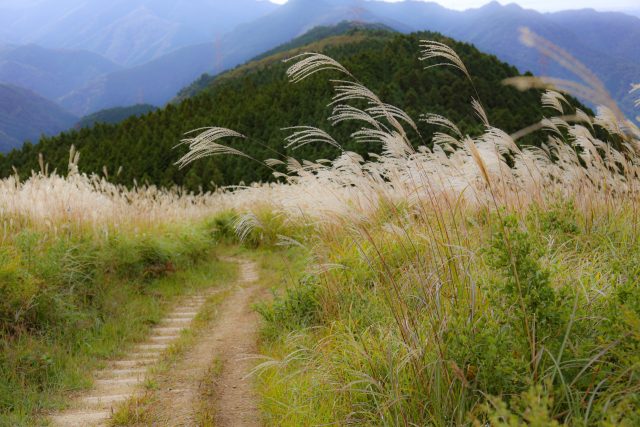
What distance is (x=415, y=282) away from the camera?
A: 4113 mm

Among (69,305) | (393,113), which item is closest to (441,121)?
(393,113)

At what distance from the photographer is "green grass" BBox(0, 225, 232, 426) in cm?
459

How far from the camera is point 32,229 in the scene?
6.94 meters

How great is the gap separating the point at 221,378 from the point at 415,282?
203cm

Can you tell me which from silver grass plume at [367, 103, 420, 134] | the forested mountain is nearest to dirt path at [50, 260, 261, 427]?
silver grass plume at [367, 103, 420, 134]

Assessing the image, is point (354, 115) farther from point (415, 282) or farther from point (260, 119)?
point (260, 119)

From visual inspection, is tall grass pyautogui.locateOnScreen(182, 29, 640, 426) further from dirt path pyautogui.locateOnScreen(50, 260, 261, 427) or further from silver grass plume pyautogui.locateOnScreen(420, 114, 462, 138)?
dirt path pyautogui.locateOnScreen(50, 260, 261, 427)

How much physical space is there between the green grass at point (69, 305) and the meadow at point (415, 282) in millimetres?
26

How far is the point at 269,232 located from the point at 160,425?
9.37m

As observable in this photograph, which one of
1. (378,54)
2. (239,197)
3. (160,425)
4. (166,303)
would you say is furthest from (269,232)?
(378,54)

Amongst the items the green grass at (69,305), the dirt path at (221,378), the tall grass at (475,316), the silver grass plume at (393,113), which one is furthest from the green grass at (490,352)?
the green grass at (69,305)

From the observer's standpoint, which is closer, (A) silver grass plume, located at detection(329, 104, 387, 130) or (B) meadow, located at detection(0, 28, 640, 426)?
(B) meadow, located at detection(0, 28, 640, 426)

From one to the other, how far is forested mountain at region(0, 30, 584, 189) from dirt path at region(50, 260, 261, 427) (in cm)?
2718

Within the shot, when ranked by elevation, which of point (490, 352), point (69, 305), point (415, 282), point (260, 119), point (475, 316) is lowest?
point (260, 119)
